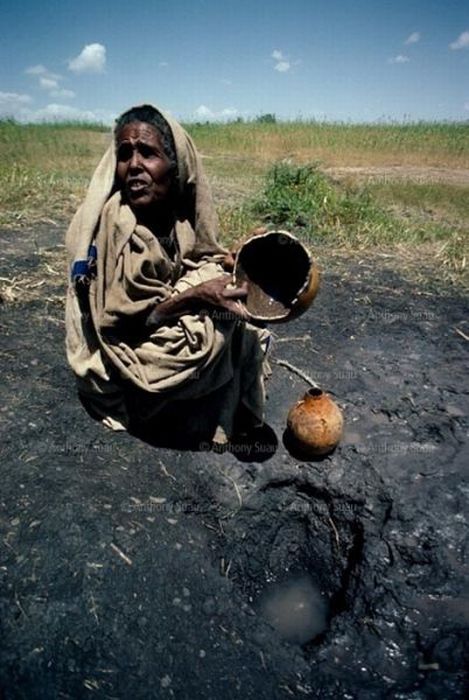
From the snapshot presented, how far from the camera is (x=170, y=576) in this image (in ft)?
6.97

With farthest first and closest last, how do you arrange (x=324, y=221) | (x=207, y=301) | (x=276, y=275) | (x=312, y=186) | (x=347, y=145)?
(x=347, y=145), (x=312, y=186), (x=324, y=221), (x=276, y=275), (x=207, y=301)

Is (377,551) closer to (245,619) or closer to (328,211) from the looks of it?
(245,619)

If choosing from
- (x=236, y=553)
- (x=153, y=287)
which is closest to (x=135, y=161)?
(x=153, y=287)

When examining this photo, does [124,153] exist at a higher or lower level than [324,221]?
higher

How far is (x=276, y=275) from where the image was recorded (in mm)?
2668

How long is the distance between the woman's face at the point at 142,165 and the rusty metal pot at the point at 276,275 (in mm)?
513

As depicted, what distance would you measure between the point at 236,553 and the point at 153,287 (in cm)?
131

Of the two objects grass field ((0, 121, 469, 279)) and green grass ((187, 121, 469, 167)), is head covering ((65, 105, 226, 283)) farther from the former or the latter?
green grass ((187, 121, 469, 167))

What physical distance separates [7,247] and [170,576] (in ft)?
15.7

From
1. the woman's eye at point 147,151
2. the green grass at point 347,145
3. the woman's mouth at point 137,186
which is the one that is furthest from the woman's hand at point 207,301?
the green grass at point 347,145

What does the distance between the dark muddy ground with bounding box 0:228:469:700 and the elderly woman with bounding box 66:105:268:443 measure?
1.46 ft

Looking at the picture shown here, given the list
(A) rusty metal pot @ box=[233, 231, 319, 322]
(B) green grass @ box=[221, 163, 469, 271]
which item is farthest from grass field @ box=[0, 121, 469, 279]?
(A) rusty metal pot @ box=[233, 231, 319, 322]

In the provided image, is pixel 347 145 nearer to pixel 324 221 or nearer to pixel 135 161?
pixel 324 221

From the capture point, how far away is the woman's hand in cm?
231
